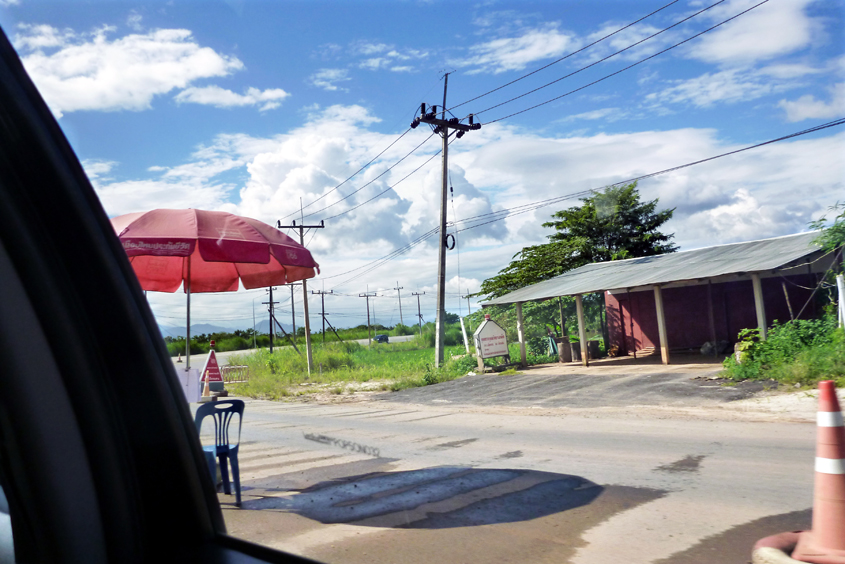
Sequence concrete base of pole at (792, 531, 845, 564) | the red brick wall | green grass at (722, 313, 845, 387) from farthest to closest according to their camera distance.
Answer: the red brick wall
green grass at (722, 313, 845, 387)
concrete base of pole at (792, 531, 845, 564)

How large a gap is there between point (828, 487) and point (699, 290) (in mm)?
20245

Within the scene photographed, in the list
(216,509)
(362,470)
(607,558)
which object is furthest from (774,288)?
(216,509)

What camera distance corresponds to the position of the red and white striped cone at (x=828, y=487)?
346 cm

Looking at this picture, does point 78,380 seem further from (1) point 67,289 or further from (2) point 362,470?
(2) point 362,470

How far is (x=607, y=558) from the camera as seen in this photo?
407 cm

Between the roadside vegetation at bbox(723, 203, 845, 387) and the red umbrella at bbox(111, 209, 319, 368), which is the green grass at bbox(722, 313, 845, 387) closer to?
the roadside vegetation at bbox(723, 203, 845, 387)

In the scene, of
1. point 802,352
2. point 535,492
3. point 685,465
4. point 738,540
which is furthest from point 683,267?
point 738,540

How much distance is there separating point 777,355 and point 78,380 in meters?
15.3

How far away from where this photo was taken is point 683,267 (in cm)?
1992

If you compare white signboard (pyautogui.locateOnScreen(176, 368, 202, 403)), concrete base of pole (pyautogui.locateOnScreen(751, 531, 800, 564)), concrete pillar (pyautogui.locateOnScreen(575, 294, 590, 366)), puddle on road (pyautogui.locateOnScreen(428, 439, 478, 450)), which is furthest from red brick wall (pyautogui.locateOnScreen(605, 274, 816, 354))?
white signboard (pyautogui.locateOnScreen(176, 368, 202, 403))

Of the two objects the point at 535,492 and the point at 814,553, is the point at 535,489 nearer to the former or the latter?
the point at 535,492

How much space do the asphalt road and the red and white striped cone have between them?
Answer: 47 centimetres

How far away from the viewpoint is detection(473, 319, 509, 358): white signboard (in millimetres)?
22844

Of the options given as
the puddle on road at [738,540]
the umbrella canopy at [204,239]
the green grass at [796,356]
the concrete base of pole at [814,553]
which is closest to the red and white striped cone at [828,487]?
the concrete base of pole at [814,553]
